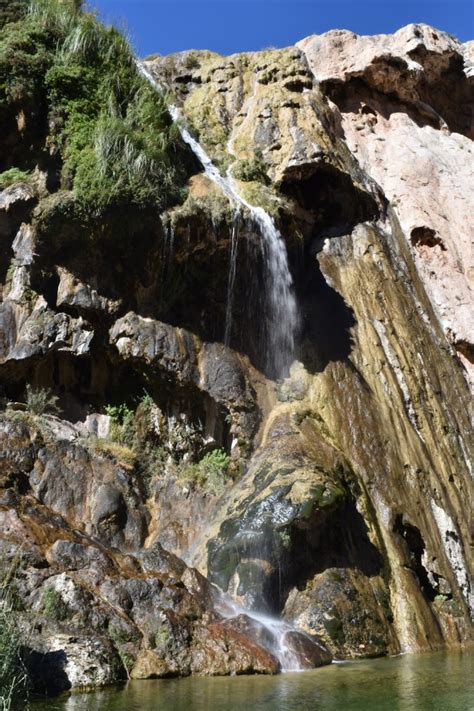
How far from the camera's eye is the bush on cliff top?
14.3 m

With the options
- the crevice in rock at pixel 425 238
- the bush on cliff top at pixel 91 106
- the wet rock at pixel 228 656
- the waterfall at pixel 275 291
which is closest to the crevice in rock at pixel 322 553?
the wet rock at pixel 228 656

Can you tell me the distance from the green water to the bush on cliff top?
9.46 metres

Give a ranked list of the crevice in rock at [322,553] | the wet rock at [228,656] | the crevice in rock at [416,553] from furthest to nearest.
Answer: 1. the crevice in rock at [416,553]
2. the crevice in rock at [322,553]
3. the wet rock at [228,656]

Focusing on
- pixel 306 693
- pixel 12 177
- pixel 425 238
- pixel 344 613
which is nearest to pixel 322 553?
pixel 344 613

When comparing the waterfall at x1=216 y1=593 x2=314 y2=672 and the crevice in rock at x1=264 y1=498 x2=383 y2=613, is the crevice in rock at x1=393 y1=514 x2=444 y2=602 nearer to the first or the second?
the crevice in rock at x1=264 y1=498 x2=383 y2=613

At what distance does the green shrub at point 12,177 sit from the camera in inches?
587

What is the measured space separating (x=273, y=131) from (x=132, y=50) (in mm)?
4150

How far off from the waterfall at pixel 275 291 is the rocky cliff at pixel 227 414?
0.28 ft

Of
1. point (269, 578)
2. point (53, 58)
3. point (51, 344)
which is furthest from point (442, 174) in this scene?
point (269, 578)

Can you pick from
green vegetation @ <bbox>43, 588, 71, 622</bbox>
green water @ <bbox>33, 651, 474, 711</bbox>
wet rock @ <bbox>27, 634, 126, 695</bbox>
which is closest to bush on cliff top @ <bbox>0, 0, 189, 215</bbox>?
green vegetation @ <bbox>43, 588, 71, 622</bbox>

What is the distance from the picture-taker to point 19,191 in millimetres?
14672

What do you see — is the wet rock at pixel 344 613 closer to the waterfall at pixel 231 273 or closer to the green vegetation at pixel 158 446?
the green vegetation at pixel 158 446

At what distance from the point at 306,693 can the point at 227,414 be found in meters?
7.82

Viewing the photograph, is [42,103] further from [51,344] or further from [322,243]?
[322,243]
